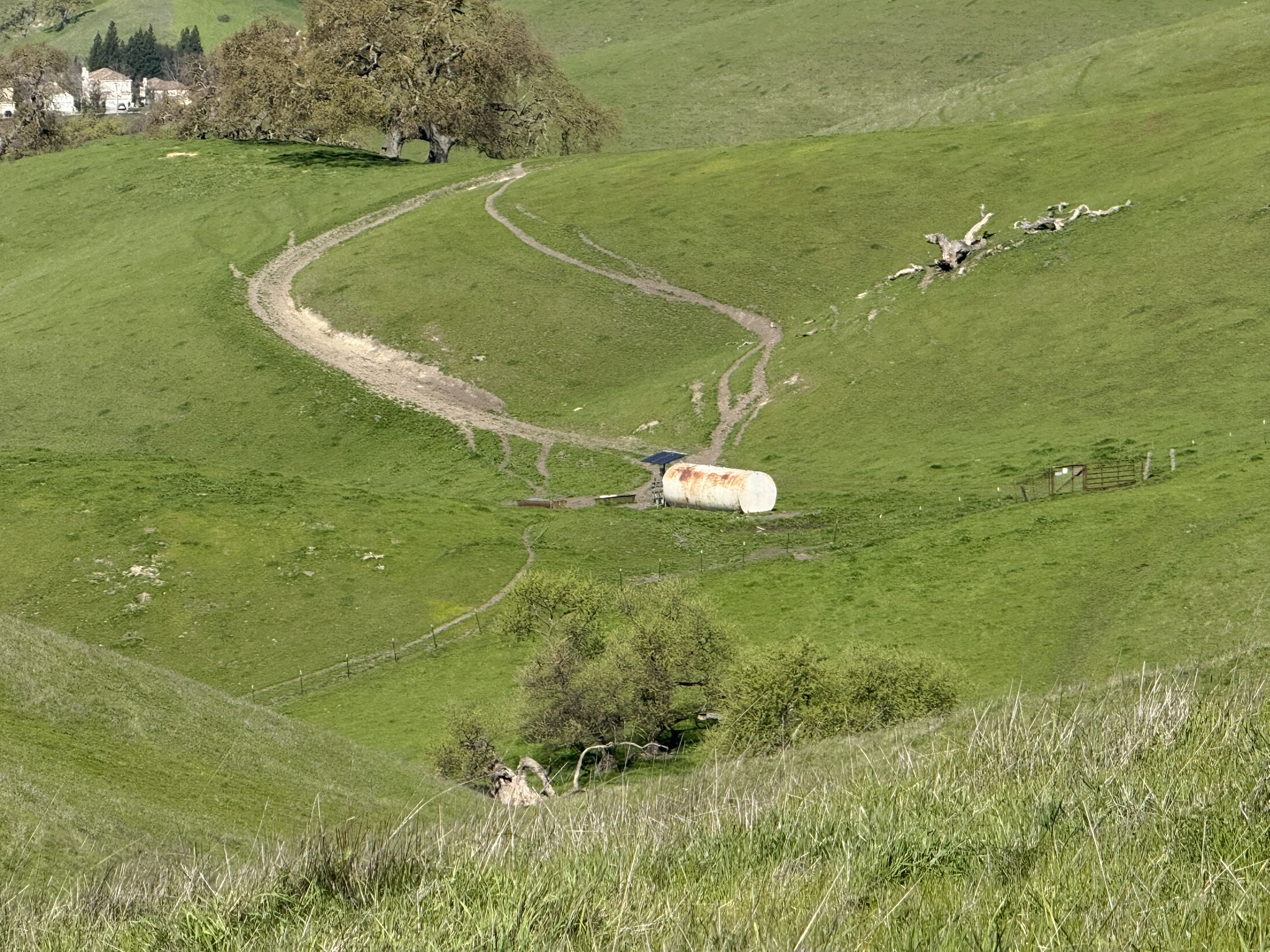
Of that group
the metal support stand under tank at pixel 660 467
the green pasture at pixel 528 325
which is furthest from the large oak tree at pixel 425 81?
the metal support stand under tank at pixel 660 467

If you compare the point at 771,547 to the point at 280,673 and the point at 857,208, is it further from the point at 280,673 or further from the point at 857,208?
the point at 857,208

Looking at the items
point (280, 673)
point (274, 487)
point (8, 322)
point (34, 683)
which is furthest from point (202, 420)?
point (34, 683)

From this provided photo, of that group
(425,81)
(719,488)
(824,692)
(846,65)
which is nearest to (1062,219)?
(719,488)

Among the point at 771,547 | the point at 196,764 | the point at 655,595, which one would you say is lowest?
the point at 771,547

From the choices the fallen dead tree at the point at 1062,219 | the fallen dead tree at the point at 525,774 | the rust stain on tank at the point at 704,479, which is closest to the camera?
the fallen dead tree at the point at 525,774

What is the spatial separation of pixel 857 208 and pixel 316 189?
52663mm

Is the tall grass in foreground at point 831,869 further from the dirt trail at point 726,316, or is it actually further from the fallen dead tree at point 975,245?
the fallen dead tree at point 975,245

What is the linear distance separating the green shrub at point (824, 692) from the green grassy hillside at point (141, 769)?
375 inches

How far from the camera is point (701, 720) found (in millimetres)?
49344

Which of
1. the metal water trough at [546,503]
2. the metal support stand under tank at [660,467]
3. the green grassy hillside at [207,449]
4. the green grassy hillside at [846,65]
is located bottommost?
the metal water trough at [546,503]

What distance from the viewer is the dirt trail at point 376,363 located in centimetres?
8906

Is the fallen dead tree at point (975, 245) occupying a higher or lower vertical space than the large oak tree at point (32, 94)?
lower

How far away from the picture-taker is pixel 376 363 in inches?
3895

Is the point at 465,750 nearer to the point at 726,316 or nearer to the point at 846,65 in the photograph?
the point at 726,316
